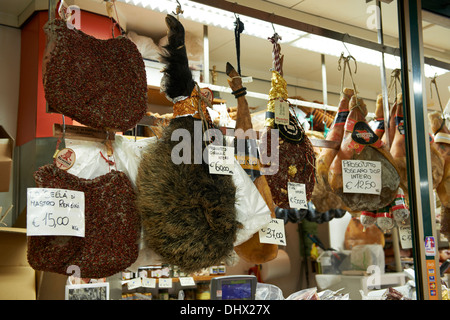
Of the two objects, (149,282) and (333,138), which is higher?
(333,138)

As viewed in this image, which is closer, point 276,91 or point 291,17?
point 276,91

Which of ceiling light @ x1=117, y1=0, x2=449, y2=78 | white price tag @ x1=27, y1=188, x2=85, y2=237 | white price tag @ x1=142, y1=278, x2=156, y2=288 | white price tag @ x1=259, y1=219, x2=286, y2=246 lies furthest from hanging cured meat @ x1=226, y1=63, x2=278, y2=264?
white price tag @ x1=142, y1=278, x2=156, y2=288

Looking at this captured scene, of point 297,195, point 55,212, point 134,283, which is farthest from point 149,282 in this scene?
point 55,212

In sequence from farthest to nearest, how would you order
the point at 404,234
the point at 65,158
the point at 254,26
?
1. the point at 254,26
2. the point at 404,234
3. the point at 65,158

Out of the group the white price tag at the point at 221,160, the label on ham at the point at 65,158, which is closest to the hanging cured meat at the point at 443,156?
the white price tag at the point at 221,160

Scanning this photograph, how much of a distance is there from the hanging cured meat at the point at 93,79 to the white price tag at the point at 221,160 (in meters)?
0.27

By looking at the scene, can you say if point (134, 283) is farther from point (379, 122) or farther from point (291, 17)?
point (291, 17)

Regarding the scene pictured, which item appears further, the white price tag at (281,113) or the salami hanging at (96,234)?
the white price tag at (281,113)

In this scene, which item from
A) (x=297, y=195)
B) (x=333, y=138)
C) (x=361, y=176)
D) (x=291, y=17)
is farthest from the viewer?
(x=291, y=17)

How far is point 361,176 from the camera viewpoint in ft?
7.14

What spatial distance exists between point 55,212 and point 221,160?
578mm

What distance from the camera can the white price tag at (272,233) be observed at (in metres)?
1.76

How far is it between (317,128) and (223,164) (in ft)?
9.47

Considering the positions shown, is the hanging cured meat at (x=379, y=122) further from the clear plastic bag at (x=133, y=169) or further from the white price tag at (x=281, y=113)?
the clear plastic bag at (x=133, y=169)
